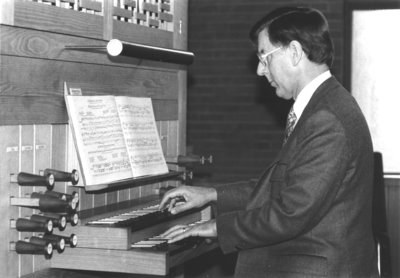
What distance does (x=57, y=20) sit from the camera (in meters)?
3.49

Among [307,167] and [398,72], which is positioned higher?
[398,72]

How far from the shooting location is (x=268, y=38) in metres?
3.25

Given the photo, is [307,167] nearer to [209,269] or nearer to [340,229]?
[340,229]

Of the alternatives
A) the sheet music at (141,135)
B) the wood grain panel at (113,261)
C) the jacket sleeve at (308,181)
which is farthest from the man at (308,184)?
the sheet music at (141,135)

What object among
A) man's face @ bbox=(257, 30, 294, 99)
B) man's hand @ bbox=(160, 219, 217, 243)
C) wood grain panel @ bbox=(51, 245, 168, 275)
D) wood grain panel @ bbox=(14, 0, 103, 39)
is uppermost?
wood grain panel @ bbox=(14, 0, 103, 39)

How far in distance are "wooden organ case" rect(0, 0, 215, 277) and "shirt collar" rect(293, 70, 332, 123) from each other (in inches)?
31.9

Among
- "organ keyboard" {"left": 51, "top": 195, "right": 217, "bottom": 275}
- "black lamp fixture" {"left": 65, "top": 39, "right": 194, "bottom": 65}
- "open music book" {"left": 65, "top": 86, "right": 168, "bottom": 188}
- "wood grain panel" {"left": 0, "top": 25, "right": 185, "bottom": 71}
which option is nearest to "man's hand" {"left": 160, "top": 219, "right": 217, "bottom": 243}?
"organ keyboard" {"left": 51, "top": 195, "right": 217, "bottom": 275}

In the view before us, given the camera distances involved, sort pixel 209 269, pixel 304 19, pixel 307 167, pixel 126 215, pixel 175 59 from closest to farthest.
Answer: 1. pixel 307 167
2. pixel 304 19
3. pixel 126 215
4. pixel 175 59
5. pixel 209 269

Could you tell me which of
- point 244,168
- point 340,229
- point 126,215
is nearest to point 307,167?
point 340,229

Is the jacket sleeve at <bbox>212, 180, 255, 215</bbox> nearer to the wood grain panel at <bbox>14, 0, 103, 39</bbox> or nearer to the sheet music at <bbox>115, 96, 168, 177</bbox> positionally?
the sheet music at <bbox>115, 96, 168, 177</bbox>

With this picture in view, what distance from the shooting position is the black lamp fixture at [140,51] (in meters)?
3.48

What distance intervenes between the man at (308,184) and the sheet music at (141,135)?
834 millimetres

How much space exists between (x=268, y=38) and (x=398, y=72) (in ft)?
12.9

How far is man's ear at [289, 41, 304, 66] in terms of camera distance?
10.3ft
